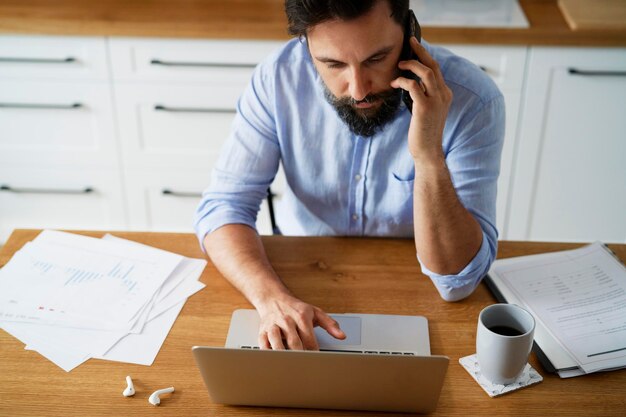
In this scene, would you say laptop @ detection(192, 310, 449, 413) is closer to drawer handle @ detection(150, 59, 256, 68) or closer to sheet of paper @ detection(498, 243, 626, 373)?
sheet of paper @ detection(498, 243, 626, 373)

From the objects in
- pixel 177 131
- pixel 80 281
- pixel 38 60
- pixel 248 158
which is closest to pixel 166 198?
pixel 177 131

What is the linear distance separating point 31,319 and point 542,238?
199 centimetres

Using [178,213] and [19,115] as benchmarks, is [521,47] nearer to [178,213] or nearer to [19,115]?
[178,213]

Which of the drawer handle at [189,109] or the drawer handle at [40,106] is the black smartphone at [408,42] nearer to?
the drawer handle at [189,109]

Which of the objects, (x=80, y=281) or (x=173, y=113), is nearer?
(x=80, y=281)

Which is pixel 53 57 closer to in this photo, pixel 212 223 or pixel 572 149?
pixel 212 223

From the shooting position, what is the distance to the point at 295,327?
111cm

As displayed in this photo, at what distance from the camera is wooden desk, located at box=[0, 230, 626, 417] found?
3.31 ft

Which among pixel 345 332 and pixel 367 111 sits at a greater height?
pixel 367 111

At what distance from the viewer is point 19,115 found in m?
2.49

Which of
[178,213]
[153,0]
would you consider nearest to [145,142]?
[178,213]

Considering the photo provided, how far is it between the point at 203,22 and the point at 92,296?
1288mm

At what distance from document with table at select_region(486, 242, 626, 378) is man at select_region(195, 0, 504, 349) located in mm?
68

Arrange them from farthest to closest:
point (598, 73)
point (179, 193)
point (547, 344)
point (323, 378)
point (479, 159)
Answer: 1. point (179, 193)
2. point (598, 73)
3. point (479, 159)
4. point (547, 344)
5. point (323, 378)
